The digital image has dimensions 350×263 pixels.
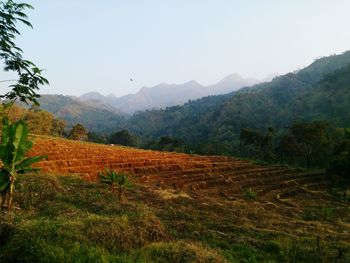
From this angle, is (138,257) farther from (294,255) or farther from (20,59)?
(20,59)

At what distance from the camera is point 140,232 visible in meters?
10.5

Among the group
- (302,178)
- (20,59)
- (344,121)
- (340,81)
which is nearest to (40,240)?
(20,59)

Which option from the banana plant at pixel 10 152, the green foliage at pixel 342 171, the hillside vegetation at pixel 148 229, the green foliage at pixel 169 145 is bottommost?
the green foliage at pixel 169 145

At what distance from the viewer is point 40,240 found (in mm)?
8406

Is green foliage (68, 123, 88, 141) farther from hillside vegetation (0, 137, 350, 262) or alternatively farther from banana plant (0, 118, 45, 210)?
banana plant (0, 118, 45, 210)

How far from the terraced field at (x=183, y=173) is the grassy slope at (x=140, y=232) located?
10.3 meters

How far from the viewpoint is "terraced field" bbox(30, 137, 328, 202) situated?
31.4 metres

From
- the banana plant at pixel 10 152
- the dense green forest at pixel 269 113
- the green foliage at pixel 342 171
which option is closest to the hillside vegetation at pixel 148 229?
the banana plant at pixel 10 152

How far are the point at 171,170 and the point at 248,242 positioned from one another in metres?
26.8

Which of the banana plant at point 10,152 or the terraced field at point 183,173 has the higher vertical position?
the banana plant at point 10,152

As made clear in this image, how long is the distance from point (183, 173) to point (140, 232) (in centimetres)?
2718

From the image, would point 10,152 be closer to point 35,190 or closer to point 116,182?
point 35,190

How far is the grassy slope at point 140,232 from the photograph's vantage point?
8.45 meters

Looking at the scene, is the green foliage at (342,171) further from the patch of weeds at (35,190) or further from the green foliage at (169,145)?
the green foliage at (169,145)
